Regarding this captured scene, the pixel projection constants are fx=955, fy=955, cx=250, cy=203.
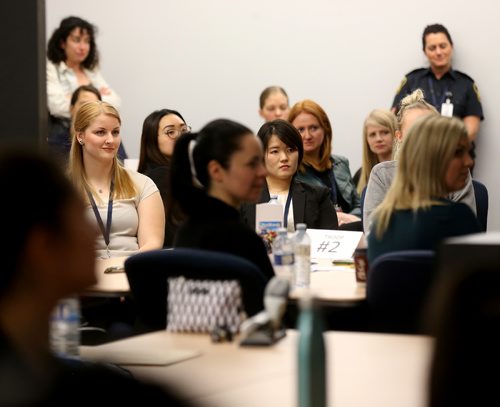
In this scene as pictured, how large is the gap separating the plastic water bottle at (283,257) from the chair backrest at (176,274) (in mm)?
939

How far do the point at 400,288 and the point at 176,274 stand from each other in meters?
0.88

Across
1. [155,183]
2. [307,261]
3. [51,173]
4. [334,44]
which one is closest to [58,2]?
[334,44]

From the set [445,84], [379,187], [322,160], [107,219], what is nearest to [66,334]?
[107,219]

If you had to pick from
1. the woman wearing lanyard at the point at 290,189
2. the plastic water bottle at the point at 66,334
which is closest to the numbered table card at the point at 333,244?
the woman wearing lanyard at the point at 290,189

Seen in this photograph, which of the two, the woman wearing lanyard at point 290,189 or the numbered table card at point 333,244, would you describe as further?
the woman wearing lanyard at point 290,189

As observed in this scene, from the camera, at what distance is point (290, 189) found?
18.8 feet

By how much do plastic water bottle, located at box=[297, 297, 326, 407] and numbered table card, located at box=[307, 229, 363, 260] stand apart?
2.96m

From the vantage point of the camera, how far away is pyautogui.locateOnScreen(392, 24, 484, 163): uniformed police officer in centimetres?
910

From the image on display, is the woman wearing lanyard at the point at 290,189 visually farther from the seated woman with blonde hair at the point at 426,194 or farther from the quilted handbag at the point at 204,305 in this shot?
the quilted handbag at the point at 204,305

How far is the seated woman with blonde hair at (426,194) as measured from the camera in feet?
12.4

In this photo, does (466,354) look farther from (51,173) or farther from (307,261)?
(307,261)

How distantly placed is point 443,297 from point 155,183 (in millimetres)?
4787

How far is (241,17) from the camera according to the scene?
1007 centimetres

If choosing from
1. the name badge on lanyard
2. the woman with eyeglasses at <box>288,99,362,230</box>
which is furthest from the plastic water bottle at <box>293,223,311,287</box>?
the name badge on lanyard
